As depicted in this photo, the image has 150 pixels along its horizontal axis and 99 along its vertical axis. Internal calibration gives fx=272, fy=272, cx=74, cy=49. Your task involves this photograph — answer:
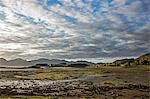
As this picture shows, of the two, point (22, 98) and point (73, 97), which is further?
point (73, 97)

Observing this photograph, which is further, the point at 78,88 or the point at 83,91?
the point at 78,88

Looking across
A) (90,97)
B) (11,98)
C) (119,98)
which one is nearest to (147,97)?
(119,98)

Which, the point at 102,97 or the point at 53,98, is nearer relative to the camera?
the point at 53,98

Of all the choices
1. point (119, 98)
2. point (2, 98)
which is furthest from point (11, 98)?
point (119, 98)

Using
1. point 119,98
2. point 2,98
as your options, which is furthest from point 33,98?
point 119,98

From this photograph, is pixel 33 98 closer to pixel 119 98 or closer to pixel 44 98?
pixel 44 98

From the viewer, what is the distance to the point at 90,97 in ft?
128

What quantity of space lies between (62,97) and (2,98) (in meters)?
8.41

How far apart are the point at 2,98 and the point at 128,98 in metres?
17.6

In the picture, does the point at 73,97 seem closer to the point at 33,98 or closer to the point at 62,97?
the point at 62,97

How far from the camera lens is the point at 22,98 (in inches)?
1411

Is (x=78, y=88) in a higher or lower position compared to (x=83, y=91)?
higher

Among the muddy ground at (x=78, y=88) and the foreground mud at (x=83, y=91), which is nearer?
the muddy ground at (x=78, y=88)

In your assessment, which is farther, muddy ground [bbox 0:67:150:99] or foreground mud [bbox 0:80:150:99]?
foreground mud [bbox 0:80:150:99]
